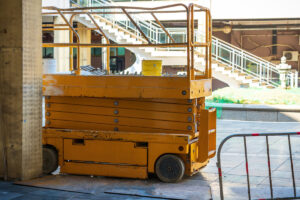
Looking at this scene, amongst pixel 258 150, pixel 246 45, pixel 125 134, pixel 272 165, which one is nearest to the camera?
pixel 125 134

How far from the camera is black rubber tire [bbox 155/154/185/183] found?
753 centimetres

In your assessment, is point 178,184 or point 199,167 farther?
point 199,167

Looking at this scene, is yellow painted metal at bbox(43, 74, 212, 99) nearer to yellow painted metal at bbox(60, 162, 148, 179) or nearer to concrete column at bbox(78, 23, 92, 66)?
yellow painted metal at bbox(60, 162, 148, 179)

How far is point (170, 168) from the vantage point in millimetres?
7562

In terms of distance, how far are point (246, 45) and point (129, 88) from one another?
1088 inches

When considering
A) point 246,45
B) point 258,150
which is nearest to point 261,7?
point 246,45

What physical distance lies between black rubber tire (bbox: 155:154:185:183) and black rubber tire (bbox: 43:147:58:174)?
1.75 m

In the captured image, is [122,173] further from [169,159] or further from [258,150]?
[258,150]

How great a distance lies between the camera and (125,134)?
25.2 feet

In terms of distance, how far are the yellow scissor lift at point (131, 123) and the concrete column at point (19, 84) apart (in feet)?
1.61

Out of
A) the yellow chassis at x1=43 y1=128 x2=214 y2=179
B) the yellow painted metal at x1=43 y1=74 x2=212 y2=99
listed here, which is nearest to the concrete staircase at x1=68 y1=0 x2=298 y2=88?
the yellow painted metal at x1=43 y1=74 x2=212 y2=99

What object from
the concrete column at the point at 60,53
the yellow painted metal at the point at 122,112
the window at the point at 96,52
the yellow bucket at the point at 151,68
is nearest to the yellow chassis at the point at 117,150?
the yellow painted metal at the point at 122,112

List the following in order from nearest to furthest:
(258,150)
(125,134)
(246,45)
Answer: (125,134) < (258,150) < (246,45)

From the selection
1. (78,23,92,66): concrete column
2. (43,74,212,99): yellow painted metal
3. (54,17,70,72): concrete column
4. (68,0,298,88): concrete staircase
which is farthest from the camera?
(78,23,92,66): concrete column
